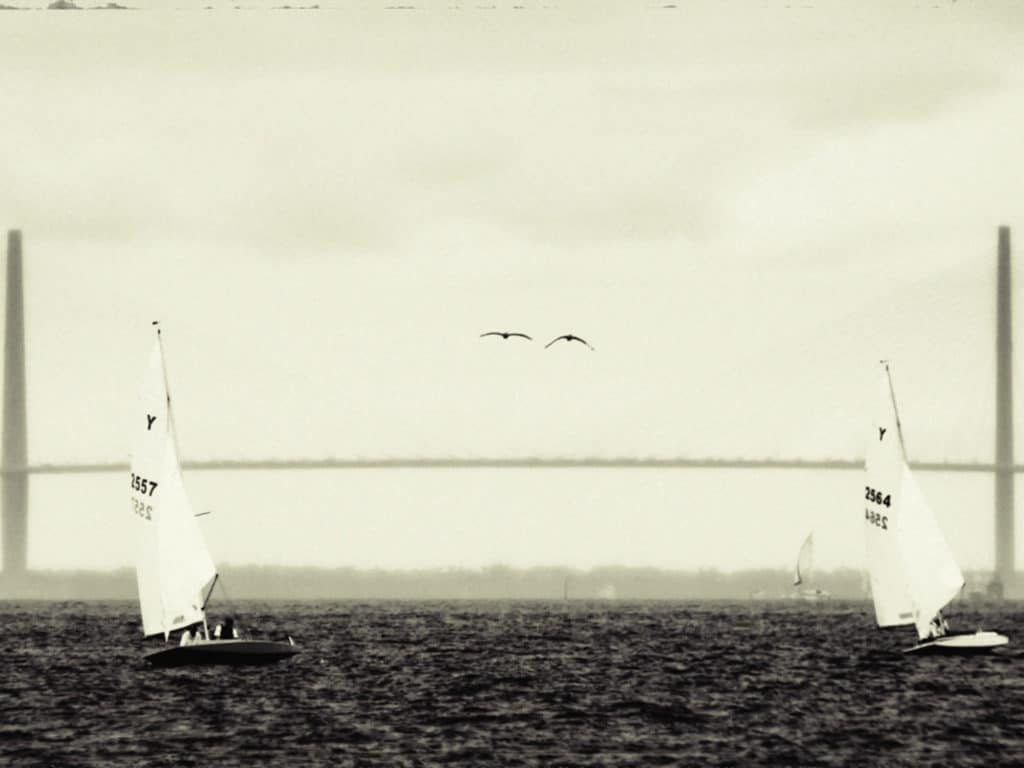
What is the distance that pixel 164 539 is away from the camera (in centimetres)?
6197

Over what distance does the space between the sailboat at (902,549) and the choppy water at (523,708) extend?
2222mm

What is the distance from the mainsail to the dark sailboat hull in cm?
2026

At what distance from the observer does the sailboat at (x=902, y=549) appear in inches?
2628

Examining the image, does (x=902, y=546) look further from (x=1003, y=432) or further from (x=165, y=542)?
(x=1003, y=432)

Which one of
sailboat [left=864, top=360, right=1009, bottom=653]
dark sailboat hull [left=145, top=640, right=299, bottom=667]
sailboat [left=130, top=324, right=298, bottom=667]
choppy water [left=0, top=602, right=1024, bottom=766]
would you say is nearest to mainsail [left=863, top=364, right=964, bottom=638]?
sailboat [left=864, top=360, right=1009, bottom=653]

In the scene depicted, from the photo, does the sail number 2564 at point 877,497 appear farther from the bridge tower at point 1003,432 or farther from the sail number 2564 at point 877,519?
the bridge tower at point 1003,432

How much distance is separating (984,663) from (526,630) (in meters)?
53.5

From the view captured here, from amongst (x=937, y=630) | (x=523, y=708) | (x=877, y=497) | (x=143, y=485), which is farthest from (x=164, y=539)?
(x=937, y=630)

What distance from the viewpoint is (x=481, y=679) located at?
68.0 metres

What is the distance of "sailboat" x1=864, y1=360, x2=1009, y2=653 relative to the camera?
66750 mm

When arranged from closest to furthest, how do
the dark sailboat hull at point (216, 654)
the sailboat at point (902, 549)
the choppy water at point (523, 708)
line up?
the choppy water at point (523, 708) → the dark sailboat hull at point (216, 654) → the sailboat at point (902, 549)

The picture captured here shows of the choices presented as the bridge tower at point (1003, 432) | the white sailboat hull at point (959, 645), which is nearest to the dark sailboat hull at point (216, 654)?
the white sailboat hull at point (959, 645)

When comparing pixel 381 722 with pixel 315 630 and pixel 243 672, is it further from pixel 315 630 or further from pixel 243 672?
pixel 315 630

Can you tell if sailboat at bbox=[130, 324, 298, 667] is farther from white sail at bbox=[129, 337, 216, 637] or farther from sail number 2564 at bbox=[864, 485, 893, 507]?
sail number 2564 at bbox=[864, 485, 893, 507]
